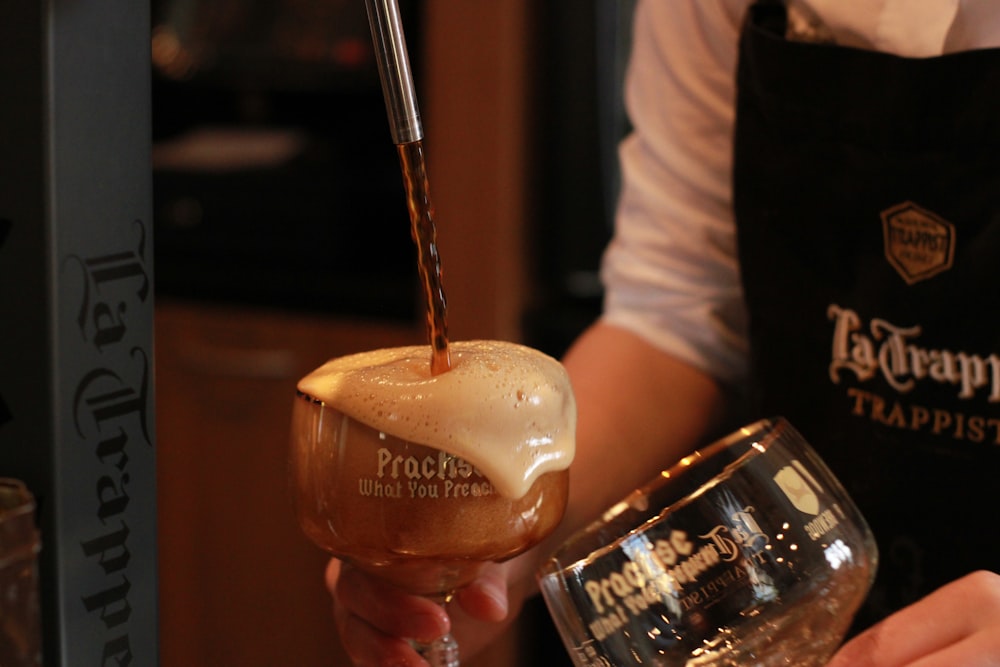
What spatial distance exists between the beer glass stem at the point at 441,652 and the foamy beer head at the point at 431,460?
2.7 inches

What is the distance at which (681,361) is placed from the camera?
40.4 inches

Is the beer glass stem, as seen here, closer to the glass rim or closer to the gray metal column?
the glass rim

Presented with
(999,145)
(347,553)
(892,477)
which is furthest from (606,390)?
(347,553)

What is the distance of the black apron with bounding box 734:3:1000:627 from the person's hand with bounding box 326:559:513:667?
1.01 ft

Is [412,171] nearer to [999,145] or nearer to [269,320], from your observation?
[999,145]

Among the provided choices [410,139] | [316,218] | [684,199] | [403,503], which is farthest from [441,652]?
[316,218]

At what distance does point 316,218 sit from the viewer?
200 centimetres

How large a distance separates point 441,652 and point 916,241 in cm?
43

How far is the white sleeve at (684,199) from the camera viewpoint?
1014 millimetres

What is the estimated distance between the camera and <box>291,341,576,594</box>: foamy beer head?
1.70 ft

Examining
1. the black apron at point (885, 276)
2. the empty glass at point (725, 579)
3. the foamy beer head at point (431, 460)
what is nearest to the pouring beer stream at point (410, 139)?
the foamy beer head at point (431, 460)

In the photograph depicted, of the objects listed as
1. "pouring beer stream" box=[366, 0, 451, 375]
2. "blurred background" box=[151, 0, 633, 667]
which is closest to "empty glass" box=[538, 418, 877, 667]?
"pouring beer stream" box=[366, 0, 451, 375]

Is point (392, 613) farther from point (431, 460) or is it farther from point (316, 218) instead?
point (316, 218)

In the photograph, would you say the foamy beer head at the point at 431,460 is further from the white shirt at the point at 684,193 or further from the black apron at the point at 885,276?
the white shirt at the point at 684,193
